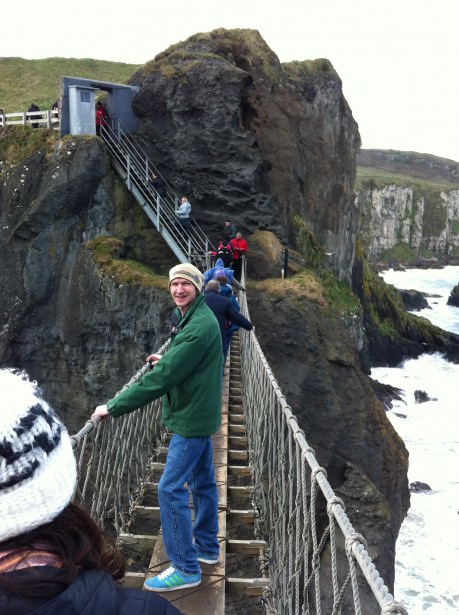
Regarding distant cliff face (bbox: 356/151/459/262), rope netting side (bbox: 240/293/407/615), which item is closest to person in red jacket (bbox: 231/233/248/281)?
rope netting side (bbox: 240/293/407/615)

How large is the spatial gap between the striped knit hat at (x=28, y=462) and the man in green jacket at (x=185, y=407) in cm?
147

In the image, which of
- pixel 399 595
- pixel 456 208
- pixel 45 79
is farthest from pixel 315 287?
pixel 456 208

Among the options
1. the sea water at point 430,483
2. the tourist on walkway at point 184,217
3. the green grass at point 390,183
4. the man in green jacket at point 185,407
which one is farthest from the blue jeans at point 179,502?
the green grass at point 390,183

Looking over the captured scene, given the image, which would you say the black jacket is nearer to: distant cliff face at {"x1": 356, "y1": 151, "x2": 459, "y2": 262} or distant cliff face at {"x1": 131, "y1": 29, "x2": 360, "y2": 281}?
distant cliff face at {"x1": 131, "y1": 29, "x2": 360, "y2": 281}

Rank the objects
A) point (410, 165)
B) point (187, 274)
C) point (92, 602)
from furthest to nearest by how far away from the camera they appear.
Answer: point (410, 165), point (187, 274), point (92, 602)

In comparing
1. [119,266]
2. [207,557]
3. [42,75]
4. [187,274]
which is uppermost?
[42,75]

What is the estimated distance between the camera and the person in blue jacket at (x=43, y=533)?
999 mm

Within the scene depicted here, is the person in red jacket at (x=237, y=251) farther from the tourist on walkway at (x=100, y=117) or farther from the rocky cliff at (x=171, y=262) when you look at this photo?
the tourist on walkway at (x=100, y=117)

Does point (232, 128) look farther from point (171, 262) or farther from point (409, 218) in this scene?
point (409, 218)

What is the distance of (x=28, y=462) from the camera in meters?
1.09

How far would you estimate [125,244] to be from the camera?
13.8 metres

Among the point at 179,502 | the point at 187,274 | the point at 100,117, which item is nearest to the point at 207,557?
the point at 179,502

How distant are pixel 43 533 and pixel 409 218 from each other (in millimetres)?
89327

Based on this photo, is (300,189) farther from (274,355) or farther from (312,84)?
(274,355)
